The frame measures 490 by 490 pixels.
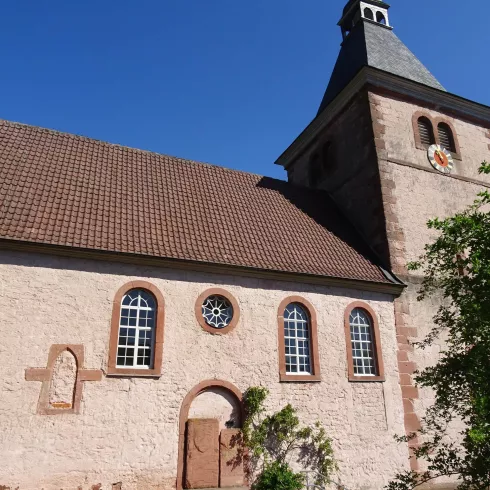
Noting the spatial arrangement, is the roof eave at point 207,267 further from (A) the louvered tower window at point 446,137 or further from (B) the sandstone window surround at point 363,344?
(A) the louvered tower window at point 446,137

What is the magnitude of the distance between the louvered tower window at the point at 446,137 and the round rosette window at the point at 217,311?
10837 mm

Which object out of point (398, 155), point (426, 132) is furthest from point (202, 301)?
point (426, 132)

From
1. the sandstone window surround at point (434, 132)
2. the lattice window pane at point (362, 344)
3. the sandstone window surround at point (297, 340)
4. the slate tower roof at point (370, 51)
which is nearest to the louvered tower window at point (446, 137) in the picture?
the sandstone window surround at point (434, 132)

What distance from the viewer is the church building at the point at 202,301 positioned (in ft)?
30.2

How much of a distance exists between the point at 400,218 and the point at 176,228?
717 cm

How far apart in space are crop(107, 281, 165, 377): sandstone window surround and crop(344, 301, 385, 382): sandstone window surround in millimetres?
5065

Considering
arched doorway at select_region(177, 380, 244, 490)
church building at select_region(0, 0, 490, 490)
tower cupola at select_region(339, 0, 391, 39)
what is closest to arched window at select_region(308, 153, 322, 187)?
church building at select_region(0, 0, 490, 490)

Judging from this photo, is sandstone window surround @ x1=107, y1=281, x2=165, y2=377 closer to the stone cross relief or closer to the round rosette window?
the stone cross relief

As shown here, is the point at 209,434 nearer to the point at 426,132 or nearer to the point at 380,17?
the point at 426,132

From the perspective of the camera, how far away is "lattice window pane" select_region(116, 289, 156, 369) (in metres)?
9.95

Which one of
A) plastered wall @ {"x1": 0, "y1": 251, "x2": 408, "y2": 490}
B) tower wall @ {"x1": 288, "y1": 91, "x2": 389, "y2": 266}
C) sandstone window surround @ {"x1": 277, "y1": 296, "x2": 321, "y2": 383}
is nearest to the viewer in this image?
plastered wall @ {"x1": 0, "y1": 251, "x2": 408, "y2": 490}

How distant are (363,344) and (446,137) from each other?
927 cm

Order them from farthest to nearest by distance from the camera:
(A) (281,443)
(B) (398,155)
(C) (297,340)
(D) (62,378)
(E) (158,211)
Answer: (B) (398,155)
(E) (158,211)
(C) (297,340)
(A) (281,443)
(D) (62,378)

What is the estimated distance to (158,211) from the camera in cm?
1231
